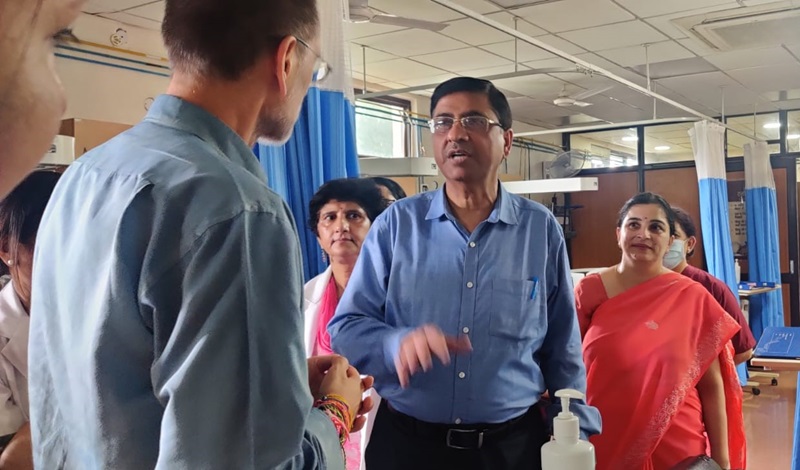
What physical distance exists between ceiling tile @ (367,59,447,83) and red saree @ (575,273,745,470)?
14.3 ft

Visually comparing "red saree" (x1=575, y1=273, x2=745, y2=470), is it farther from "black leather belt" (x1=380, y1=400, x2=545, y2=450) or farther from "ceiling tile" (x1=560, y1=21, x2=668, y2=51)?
"ceiling tile" (x1=560, y1=21, x2=668, y2=51)

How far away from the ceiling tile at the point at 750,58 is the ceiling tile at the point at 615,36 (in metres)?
0.92

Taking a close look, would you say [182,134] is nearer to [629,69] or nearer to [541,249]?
[541,249]

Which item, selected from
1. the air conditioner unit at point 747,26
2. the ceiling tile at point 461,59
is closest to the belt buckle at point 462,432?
the air conditioner unit at point 747,26

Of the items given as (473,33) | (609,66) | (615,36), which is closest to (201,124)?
(473,33)

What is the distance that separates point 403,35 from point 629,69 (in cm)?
244

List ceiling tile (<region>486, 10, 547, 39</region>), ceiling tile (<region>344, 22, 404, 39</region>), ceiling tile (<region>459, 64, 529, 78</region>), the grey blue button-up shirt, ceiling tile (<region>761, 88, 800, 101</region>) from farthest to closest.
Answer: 1. ceiling tile (<region>761, 88, 800, 101</region>)
2. ceiling tile (<region>459, 64, 529, 78</region>)
3. ceiling tile (<region>344, 22, 404, 39</region>)
4. ceiling tile (<region>486, 10, 547, 39</region>)
5. the grey blue button-up shirt

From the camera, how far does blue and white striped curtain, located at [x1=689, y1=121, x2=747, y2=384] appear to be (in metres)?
6.61

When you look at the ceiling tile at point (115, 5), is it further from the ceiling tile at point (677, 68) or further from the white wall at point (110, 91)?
the ceiling tile at point (677, 68)

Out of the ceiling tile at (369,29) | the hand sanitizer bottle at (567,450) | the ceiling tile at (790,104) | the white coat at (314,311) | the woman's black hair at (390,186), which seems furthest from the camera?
the ceiling tile at (790,104)

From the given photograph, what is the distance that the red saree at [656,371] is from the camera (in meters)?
2.00

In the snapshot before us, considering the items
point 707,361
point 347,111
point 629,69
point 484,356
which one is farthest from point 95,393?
point 629,69

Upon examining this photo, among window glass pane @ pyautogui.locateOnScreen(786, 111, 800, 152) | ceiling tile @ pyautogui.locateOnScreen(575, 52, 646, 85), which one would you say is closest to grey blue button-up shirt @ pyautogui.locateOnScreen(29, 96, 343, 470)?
ceiling tile @ pyautogui.locateOnScreen(575, 52, 646, 85)

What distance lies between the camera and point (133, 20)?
186 inches
